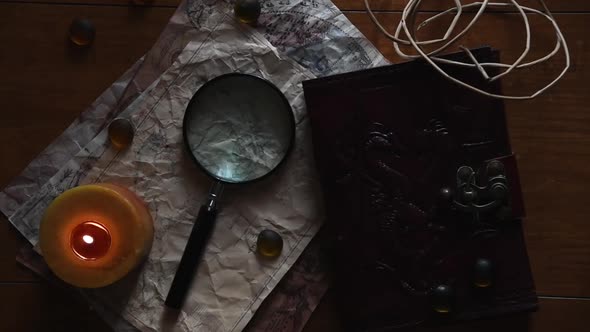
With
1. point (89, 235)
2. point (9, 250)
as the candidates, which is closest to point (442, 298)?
point (89, 235)

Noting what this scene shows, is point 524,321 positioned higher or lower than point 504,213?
lower

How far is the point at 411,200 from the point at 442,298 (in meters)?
0.13

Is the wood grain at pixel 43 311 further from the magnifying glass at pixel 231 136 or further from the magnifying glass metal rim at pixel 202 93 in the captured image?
the magnifying glass metal rim at pixel 202 93

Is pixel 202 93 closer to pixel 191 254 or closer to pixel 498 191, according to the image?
pixel 191 254

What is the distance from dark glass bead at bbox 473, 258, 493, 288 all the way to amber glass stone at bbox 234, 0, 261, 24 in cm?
42

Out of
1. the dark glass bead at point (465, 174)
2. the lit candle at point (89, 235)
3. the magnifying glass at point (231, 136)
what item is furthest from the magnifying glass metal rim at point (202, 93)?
the dark glass bead at point (465, 174)

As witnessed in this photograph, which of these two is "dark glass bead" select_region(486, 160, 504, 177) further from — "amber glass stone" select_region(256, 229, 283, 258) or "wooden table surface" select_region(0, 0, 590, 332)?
"amber glass stone" select_region(256, 229, 283, 258)

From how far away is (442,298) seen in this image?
91 cm

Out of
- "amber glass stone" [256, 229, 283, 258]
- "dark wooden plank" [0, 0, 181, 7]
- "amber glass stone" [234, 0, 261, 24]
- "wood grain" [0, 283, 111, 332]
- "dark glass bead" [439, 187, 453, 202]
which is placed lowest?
"wood grain" [0, 283, 111, 332]

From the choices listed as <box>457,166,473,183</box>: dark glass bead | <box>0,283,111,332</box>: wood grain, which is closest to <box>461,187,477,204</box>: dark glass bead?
<box>457,166,473,183</box>: dark glass bead

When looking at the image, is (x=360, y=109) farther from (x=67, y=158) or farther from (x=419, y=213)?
(x=67, y=158)

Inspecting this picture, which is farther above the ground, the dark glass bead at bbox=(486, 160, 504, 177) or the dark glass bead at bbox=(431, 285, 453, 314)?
the dark glass bead at bbox=(486, 160, 504, 177)

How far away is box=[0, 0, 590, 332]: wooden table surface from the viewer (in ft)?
3.15

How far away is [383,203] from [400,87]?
15 centimetres
